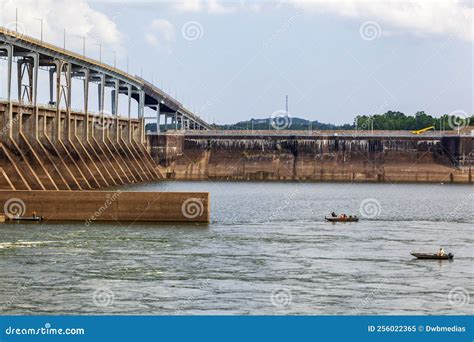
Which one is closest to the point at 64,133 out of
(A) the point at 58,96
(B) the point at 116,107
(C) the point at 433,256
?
(A) the point at 58,96

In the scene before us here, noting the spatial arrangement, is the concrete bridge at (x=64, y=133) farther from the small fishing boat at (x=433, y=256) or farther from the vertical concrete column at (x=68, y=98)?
the small fishing boat at (x=433, y=256)

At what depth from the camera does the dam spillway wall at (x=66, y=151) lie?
87.3 m

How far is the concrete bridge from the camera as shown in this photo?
293 ft

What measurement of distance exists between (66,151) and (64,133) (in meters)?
7.22

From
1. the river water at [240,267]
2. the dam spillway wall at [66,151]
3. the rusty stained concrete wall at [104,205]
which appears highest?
the dam spillway wall at [66,151]

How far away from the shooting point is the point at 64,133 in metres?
115

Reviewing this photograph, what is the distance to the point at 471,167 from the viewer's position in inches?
5969

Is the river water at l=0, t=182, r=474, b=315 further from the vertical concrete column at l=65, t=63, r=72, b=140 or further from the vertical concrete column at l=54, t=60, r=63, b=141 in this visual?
the vertical concrete column at l=65, t=63, r=72, b=140

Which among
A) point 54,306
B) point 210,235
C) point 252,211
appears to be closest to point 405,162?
point 252,211

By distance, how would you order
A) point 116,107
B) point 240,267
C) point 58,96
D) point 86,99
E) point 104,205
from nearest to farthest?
point 240,267 < point 104,205 < point 58,96 < point 86,99 < point 116,107

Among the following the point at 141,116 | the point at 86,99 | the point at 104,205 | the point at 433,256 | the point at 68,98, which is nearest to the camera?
the point at 433,256

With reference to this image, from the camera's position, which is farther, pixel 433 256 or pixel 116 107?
pixel 116 107

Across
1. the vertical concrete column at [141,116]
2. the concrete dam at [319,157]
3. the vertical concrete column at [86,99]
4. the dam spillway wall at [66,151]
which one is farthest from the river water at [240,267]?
the vertical concrete column at [141,116]

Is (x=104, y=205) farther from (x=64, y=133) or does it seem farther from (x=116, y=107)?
(x=116, y=107)
